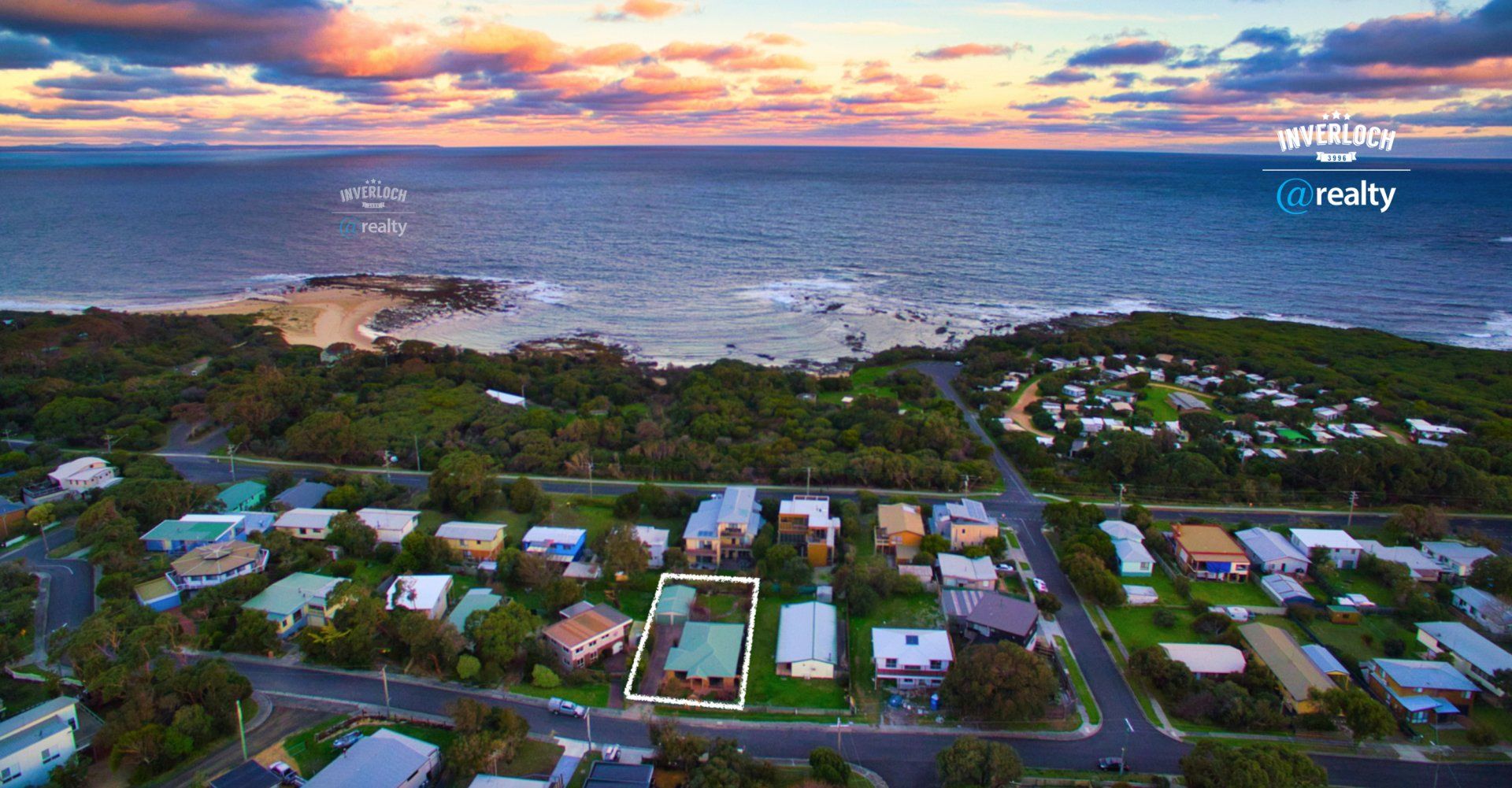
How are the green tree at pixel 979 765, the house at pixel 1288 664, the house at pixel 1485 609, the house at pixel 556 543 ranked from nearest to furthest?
the green tree at pixel 979 765, the house at pixel 1288 664, the house at pixel 1485 609, the house at pixel 556 543

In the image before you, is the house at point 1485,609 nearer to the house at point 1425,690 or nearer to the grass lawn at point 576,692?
the house at point 1425,690

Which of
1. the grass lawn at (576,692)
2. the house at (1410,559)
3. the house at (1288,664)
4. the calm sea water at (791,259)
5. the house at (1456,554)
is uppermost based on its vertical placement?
the calm sea water at (791,259)

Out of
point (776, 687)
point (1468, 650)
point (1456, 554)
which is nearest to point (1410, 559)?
point (1456, 554)

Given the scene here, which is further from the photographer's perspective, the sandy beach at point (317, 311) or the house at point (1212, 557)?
the sandy beach at point (317, 311)

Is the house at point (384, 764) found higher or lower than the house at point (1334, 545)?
lower

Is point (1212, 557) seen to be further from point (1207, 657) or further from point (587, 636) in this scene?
point (587, 636)

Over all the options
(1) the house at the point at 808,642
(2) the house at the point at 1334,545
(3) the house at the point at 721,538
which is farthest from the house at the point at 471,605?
(2) the house at the point at 1334,545

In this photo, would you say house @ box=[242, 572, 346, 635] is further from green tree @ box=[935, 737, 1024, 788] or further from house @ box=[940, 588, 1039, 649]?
house @ box=[940, 588, 1039, 649]
